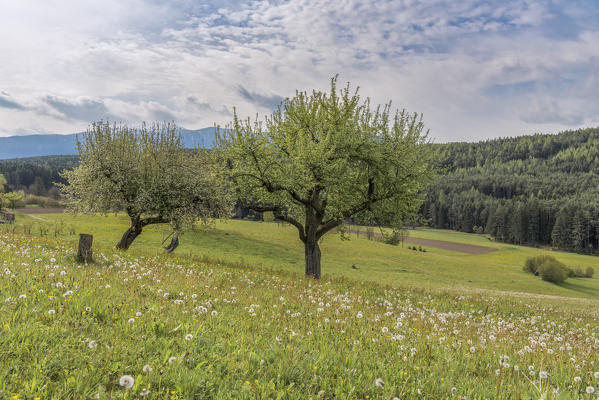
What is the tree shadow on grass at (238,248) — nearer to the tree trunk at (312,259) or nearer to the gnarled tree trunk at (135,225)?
the gnarled tree trunk at (135,225)

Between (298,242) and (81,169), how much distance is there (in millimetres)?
48170

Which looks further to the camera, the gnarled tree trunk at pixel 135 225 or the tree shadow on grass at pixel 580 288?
the tree shadow on grass at pixel 580 288

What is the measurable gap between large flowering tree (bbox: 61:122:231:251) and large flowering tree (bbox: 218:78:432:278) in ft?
10.9

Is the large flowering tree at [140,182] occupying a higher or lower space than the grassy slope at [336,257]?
higher

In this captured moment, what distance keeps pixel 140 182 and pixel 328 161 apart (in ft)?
47.4

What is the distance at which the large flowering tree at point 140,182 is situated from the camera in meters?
23.8

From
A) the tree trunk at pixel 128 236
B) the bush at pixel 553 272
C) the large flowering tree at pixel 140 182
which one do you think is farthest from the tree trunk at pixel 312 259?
the bush at pixel 553 272

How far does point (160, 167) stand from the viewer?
85.0 feet

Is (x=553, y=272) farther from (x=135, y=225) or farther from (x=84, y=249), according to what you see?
(x=84, y=249)

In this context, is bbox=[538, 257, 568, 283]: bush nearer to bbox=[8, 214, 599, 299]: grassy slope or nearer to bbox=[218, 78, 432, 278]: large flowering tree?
bbox=[8, 214, 599, 299]: grassy slope

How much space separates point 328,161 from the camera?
21234 millimetres

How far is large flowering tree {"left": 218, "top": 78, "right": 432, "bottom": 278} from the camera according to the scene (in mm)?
20719

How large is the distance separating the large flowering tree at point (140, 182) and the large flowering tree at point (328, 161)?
331cm

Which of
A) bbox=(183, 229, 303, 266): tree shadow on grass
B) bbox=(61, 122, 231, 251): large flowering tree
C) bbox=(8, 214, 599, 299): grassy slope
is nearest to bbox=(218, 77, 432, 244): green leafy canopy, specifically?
bbox=(61, 122, 231, 251): large flowering tree
